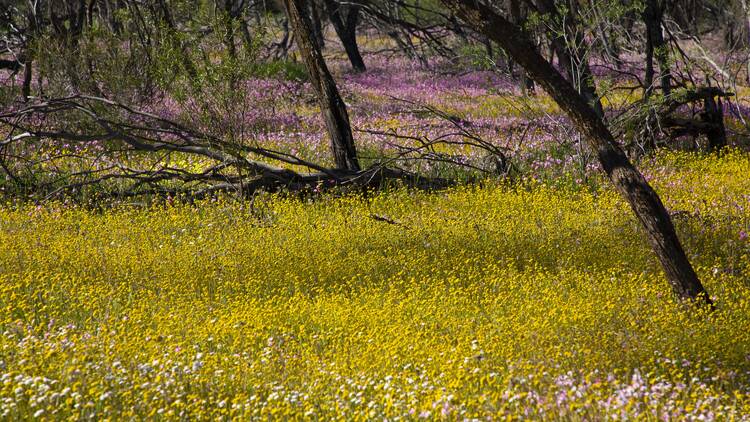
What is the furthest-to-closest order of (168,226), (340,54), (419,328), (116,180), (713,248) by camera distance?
(340,54) < (116,180) < (168,226) < (713,248) < (419,328)

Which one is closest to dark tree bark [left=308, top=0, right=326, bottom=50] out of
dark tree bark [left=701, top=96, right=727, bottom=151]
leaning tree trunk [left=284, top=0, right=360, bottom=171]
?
leaning tree trunk [left=284, top=0, right=360, bottom=171]

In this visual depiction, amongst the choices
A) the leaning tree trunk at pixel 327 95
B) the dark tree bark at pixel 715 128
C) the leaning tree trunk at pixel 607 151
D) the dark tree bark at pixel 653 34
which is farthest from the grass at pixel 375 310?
the dark tree bark at pixel 653 34

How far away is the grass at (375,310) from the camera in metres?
4.15

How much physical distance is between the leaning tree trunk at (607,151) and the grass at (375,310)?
11.1 inches

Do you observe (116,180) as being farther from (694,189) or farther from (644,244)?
(694,189)

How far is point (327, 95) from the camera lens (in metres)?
10.2

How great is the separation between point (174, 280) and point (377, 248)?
199 centimetres

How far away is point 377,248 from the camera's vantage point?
24.6 feet

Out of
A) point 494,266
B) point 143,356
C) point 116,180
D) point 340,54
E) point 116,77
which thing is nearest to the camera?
point 143,356

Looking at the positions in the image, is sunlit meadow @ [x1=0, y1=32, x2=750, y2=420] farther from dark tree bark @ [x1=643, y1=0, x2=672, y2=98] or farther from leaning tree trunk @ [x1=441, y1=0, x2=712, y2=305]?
dark tree bark @ [x1=643, y1=0, x2=672, y2=98]

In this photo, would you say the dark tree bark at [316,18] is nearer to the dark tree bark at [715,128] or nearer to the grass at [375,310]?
the grass at [375,310]

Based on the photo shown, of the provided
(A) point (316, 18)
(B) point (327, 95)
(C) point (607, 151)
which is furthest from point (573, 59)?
(A) point (316, 18)

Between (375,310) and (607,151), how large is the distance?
209 centimetres

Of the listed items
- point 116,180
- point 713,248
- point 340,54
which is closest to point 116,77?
point 116,180
